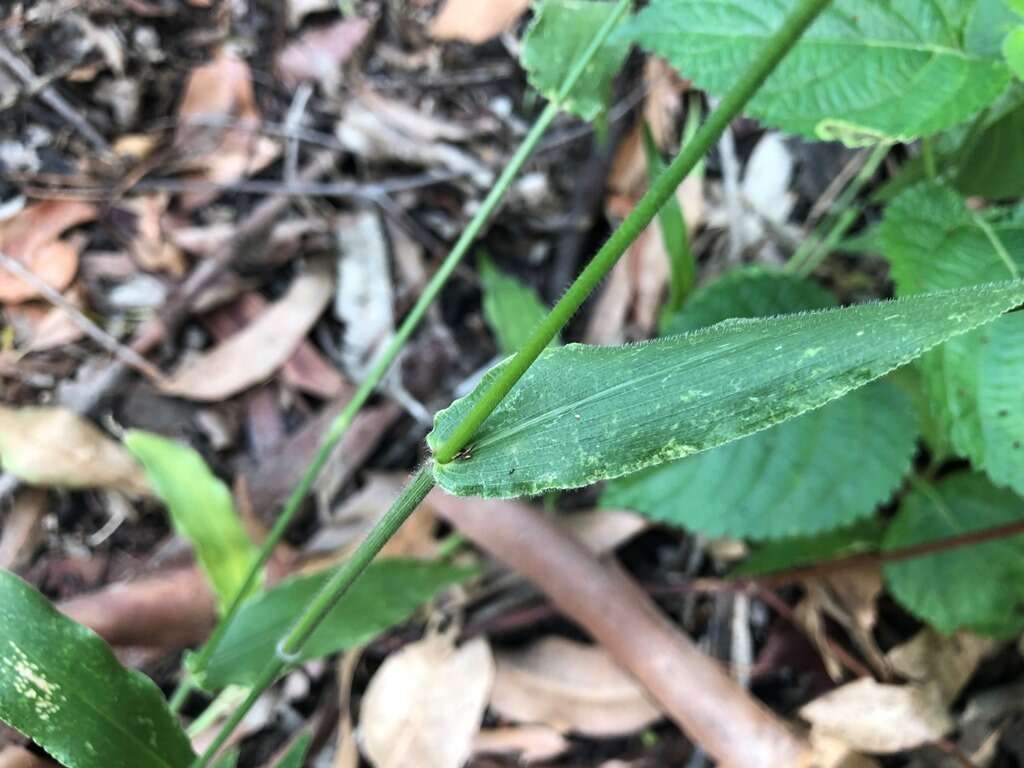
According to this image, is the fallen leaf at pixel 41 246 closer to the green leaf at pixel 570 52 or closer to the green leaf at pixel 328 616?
the green leaf at pixel 328 616

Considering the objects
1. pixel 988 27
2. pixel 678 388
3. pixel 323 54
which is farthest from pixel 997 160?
pixel 323 54

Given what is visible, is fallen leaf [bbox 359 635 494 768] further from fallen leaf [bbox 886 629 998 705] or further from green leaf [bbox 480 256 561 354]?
fallen leaf [bbox 886 629 998 705]

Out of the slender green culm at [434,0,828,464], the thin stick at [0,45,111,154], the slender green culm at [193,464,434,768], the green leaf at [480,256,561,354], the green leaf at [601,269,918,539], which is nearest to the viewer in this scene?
A: the slender green culm at [434,0,828,464]

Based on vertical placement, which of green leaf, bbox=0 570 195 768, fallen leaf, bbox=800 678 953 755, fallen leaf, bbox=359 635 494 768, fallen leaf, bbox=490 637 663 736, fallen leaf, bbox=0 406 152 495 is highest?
green leaf, bbox=0 570 195 768

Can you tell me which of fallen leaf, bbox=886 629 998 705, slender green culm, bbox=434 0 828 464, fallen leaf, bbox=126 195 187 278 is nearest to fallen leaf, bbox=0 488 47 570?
fallen leaf, bbox=126 195 187 278

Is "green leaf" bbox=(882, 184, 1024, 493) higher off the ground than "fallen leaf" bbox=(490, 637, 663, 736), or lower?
higher

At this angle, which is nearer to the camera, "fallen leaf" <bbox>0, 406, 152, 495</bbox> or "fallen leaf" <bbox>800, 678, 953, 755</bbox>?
"fallen leaf" <bbox>800, 678, 953, 755</bbox>

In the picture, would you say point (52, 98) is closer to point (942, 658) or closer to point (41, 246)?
point (41, 246)

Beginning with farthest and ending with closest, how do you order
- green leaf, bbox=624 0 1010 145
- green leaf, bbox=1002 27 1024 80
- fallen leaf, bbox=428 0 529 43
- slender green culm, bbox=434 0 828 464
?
fallen leaf, bbox=428 0 529 43, green leaf, bbox=624 0 1010 145, green leaf, bbox=1002 27 1024 80, slender green culm, bbox=434 0 828 464
